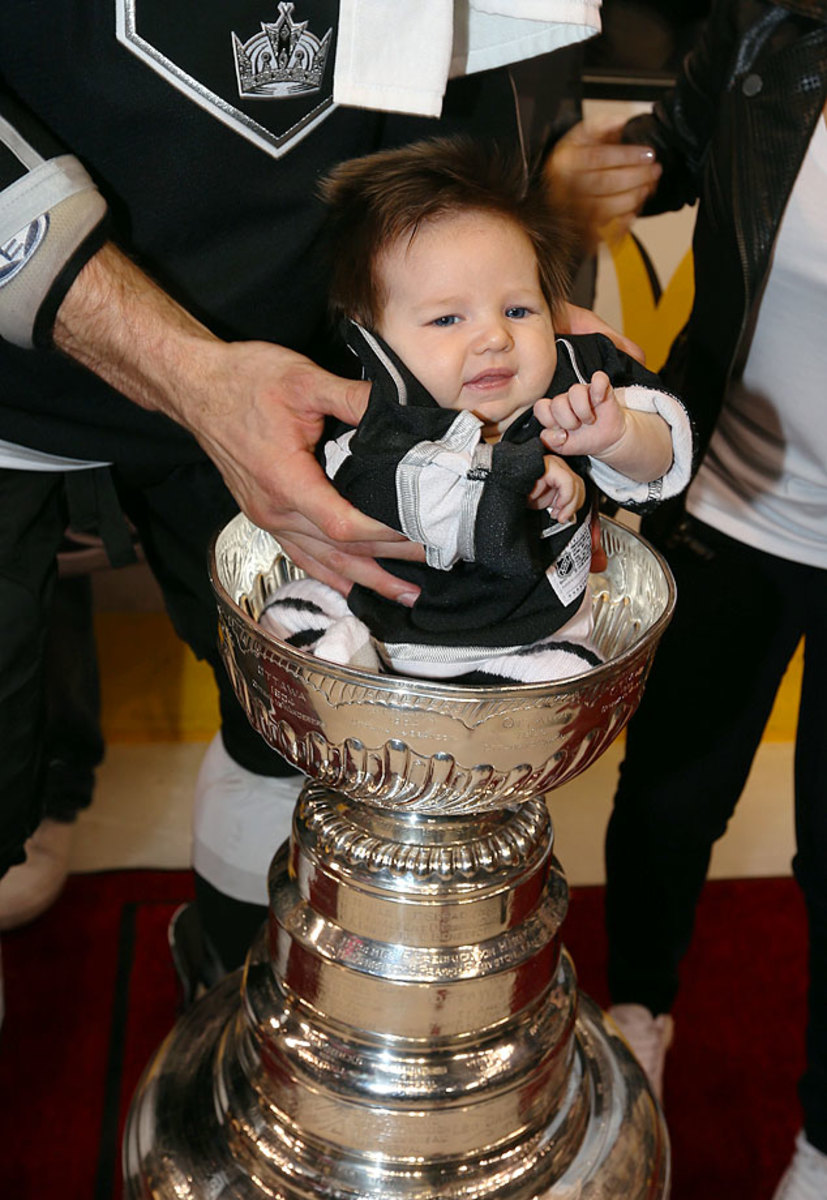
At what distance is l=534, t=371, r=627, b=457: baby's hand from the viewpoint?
0.75 meters

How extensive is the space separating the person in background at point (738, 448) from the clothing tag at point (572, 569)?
34 cm

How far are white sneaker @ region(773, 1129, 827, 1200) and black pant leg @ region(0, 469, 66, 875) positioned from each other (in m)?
0.87

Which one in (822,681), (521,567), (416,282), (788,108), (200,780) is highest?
(788,108)

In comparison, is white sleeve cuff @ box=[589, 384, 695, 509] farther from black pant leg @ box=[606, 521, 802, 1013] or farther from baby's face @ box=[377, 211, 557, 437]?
black pant leg @ box=[606, 521, 802, 1013]

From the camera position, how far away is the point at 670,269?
2.12 meters

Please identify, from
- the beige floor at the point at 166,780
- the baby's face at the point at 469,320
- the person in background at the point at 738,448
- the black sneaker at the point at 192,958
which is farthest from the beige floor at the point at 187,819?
the baby's face at the point at 469,320

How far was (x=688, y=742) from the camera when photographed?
1276 mm

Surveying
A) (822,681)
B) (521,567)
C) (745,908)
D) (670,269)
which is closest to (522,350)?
(521,567)

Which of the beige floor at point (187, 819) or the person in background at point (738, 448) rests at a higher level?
the person in background at point (738, 448)

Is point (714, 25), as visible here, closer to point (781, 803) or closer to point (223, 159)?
point (223, 159)

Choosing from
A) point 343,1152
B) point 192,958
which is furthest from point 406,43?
point 192,958

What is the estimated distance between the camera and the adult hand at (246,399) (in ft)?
2.52

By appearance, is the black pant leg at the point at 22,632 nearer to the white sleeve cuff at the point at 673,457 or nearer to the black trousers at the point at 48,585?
the black trousers at the point at 48,585

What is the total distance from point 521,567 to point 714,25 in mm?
781
